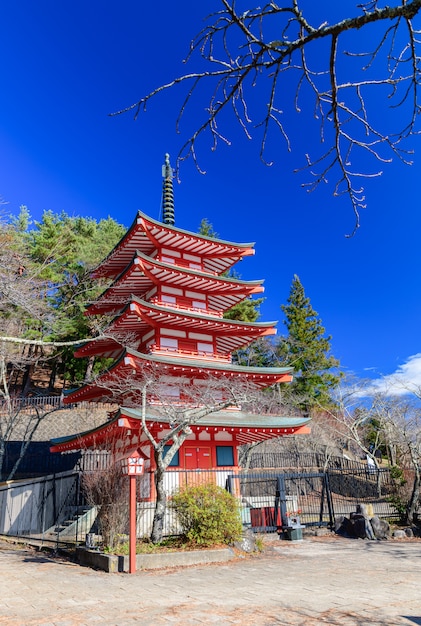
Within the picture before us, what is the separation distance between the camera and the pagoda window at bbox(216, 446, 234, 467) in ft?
59.8

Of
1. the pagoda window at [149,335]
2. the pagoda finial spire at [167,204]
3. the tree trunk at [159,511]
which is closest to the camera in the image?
→ the tree trunk at [159,511]

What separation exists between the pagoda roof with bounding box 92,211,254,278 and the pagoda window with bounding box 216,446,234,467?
29.9ft

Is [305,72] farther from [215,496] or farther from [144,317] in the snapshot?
[144,317]

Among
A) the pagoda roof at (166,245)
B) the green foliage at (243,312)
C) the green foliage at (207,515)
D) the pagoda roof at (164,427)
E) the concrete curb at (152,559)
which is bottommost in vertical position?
the concrete curb at (152,559)

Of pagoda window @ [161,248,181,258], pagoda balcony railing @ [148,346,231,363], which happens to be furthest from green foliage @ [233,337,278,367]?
pagoda window @ [161,248,181,258]

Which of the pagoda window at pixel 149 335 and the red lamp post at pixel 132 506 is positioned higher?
the pagoda window at pixel 149 335

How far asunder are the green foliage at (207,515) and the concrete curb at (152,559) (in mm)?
536

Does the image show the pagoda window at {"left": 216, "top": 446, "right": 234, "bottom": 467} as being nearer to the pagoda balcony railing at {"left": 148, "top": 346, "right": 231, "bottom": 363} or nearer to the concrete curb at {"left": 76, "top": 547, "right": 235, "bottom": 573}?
the pagoda balcony railing at {"left": 148, "top": 346, "right": 231, "bottom": 363}

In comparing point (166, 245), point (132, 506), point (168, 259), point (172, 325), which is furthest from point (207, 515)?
point (166, 245)

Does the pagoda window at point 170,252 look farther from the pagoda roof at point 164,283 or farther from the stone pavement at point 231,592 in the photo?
the stone pavement at point 231,592

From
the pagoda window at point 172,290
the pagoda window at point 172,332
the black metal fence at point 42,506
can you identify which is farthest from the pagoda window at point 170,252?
the black metal fence at point 42,506

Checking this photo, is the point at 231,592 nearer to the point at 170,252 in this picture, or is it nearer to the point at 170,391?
the point at 170,391

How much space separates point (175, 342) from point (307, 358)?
24706 mm

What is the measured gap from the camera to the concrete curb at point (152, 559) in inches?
388
